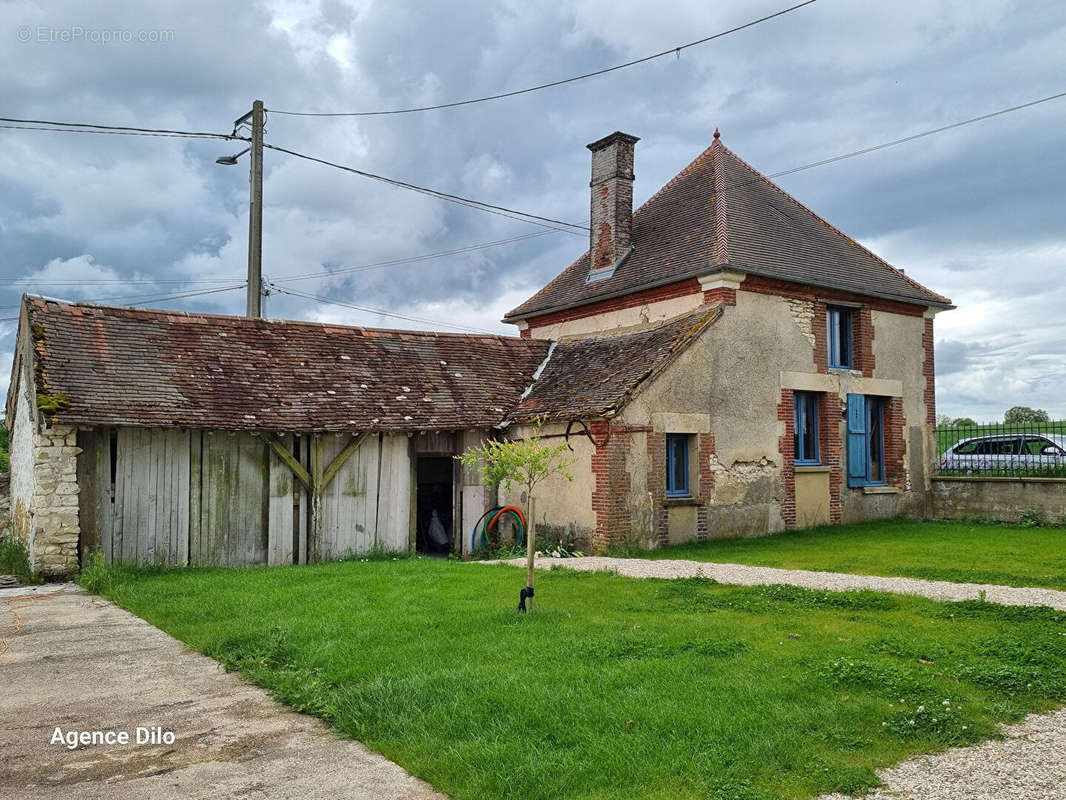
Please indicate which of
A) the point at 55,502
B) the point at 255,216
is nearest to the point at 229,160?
the point at 255,216

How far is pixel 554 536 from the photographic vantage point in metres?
15.1

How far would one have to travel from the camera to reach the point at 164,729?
5.43 meters

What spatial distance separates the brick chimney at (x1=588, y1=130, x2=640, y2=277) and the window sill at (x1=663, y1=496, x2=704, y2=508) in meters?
6.10

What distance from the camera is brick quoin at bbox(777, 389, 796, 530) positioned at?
1677cm

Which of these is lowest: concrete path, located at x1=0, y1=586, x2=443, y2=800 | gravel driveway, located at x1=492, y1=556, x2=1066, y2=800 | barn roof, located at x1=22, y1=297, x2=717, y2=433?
concrete path, located at x1=0, y1=586, x2=443, y2=800

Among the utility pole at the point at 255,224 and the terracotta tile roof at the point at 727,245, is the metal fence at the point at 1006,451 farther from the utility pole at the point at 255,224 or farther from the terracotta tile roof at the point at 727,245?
the utility pole at the point at 255,224

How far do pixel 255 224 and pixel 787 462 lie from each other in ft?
38.9

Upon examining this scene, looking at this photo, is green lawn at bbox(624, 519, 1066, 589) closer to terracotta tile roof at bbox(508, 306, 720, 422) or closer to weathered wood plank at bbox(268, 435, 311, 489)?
terracotta tile roof at bbox(508, 306, 720, 422)

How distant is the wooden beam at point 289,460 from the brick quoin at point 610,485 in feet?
15.8

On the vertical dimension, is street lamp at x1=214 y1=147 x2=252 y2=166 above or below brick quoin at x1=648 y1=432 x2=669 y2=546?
above

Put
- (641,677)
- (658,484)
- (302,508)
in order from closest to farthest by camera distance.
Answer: (641,677) → (302,508) → (658,484)

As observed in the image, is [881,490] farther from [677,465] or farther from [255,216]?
[255,216]

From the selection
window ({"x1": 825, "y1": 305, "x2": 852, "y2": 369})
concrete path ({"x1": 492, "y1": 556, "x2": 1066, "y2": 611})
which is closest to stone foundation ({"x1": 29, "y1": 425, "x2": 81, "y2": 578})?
concrete path ({"x1": 492, "y1": 556, "x2": 1066, "y2": 611})

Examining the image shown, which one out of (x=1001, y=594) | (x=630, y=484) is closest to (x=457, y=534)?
(x=630, y=484)
